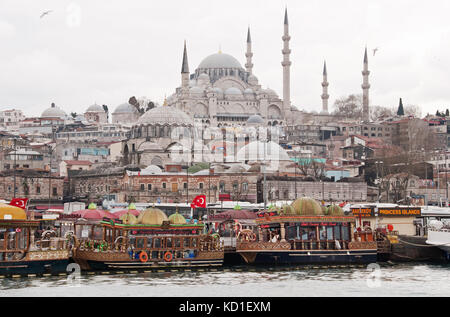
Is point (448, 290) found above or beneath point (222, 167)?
beneath

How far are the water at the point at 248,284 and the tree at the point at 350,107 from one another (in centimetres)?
9181

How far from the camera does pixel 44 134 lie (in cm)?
10469

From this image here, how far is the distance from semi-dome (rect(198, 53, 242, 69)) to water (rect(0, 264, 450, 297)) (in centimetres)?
8860

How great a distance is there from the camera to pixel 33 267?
24.9 m

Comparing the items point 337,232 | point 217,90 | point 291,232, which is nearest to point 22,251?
point 291,232

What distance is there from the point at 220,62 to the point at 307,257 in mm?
88312

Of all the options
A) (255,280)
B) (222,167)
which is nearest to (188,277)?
(255,280)

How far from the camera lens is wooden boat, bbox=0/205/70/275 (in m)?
24.6

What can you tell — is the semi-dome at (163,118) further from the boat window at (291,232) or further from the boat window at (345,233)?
the boat window at (291,232)

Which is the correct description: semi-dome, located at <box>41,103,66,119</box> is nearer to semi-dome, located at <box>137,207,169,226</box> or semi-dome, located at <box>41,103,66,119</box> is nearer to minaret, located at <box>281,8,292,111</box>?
minaret, located at <box>281,8,292,111</box>

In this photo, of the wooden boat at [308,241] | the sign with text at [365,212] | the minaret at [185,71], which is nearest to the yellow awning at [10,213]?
the wooden boat at [308,241]

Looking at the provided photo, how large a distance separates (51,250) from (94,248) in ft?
7.66

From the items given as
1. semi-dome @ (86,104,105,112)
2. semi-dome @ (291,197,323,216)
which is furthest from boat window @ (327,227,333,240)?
semi-dome @ (86,104,105,112)
